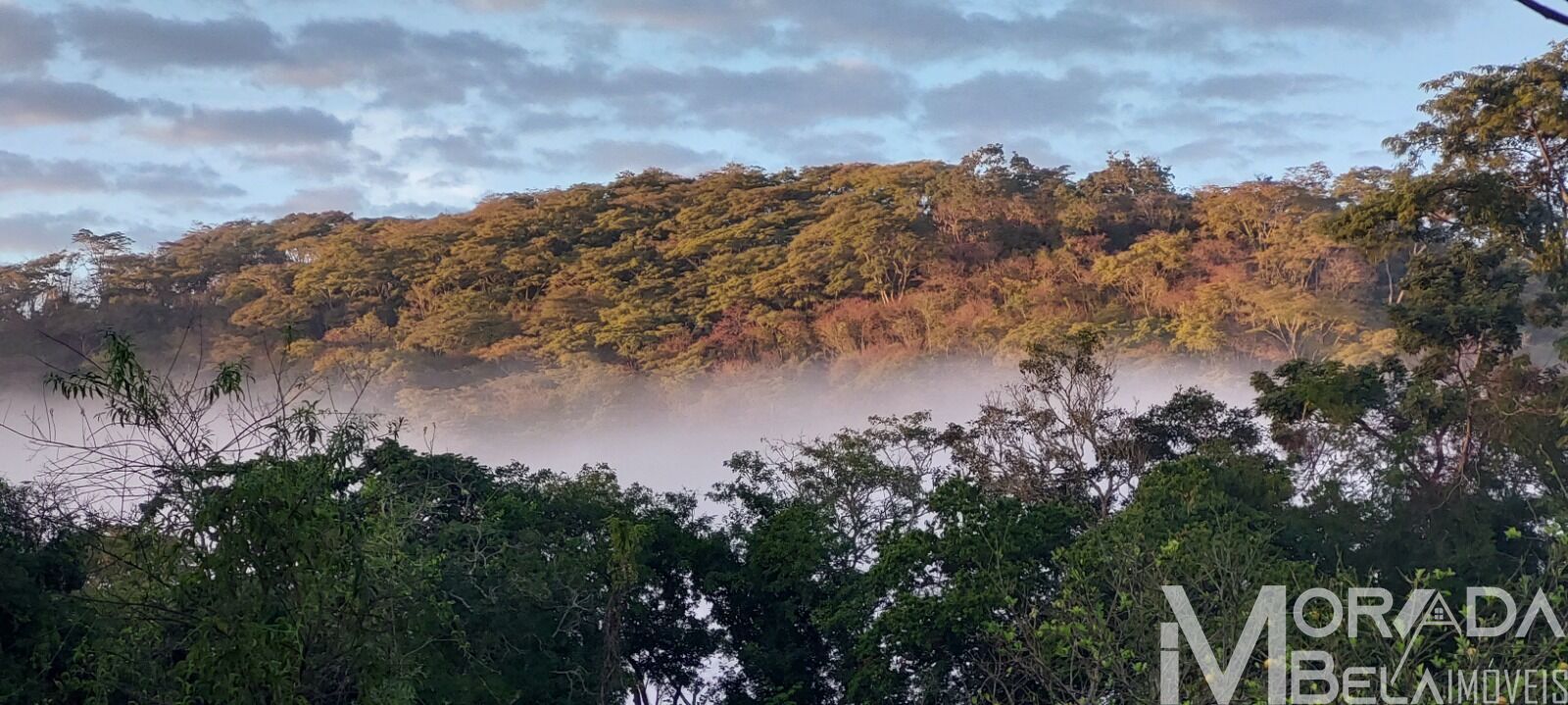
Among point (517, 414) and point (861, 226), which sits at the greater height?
point (861, 226)

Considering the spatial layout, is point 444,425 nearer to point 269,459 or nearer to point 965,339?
point 965,339

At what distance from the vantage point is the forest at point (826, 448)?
757 cm

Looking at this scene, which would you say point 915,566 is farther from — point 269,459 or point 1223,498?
point 269,459

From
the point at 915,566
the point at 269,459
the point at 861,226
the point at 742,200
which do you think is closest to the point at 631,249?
the point at 742,200

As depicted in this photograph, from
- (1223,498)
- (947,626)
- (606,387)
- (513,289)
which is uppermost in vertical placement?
(513,289)

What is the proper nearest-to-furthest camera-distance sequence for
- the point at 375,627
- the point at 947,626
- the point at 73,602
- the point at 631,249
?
the point at 375,627 → the point at 73,602 → the point at 947,626 → the point at 631,249

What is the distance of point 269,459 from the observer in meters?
6.95

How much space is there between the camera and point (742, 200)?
33.9 metres

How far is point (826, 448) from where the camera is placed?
19.8m

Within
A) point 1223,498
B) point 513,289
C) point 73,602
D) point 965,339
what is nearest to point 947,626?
point 1223,498

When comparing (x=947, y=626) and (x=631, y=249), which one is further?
(x=631, y=249)

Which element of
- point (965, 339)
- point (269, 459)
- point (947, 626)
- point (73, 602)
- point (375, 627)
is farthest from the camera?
point (965, 339)

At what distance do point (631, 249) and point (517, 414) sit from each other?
4.29m

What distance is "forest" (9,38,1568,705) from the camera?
7570 mm
